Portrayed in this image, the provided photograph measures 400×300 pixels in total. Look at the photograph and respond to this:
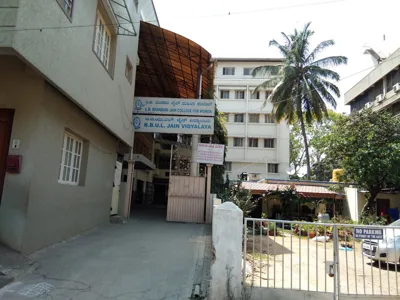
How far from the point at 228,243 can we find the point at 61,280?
9.18 feet

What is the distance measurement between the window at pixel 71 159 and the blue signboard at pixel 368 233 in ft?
20.7

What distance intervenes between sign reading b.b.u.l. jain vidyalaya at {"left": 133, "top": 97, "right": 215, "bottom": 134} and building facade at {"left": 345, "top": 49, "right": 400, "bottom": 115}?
16.7 metres

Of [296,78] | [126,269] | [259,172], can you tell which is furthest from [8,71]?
[259,172]

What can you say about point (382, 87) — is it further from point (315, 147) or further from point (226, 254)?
point (226, 254)

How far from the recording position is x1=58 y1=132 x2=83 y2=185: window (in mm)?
7680

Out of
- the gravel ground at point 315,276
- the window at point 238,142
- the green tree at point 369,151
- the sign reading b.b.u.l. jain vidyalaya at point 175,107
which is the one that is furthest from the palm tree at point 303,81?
the gravel ground at point 315,276

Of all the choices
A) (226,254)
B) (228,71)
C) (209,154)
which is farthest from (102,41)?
(228,71)

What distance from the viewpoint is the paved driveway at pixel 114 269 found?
4.73 metres

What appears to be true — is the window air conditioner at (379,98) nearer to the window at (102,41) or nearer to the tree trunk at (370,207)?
the tree trunk at (370,207)

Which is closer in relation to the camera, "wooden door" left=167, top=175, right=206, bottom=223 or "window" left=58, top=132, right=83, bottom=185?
"window" left=58, top=132, right=83, bottom=185

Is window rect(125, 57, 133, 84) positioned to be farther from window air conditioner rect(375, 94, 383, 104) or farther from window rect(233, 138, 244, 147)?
window rect(233, 138, 244, 147)

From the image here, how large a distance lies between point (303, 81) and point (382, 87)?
6.19 metres

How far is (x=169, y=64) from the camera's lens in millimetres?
15539

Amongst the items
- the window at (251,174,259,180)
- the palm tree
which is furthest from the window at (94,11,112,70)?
the window at (251,174,259,180)
